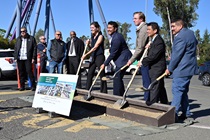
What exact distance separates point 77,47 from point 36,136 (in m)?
4.62

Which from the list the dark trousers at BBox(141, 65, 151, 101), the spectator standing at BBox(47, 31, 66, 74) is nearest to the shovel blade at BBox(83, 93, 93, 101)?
the dark trousers at BBox(141, 65, 151, 101)

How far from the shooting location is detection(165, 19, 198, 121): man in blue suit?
18.1ft

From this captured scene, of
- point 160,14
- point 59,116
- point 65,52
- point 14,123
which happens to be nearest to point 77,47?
point 65,52

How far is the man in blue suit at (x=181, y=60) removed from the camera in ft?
18.1

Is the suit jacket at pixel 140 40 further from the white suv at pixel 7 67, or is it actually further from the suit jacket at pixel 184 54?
the white suv at pixel 7 67

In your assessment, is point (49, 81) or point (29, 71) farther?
point (29, 71)

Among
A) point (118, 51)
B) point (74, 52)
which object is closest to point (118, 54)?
point (118, 51)

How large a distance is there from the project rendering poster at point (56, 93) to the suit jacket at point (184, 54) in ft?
5.82

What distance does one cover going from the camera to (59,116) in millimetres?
6168

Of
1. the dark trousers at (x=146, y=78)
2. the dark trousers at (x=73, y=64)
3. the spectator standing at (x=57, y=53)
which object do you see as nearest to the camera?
the dark trousers at (x=146, y=78)

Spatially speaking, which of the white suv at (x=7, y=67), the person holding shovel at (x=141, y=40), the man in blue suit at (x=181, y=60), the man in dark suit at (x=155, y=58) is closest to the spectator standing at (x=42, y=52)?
the white suv at (x=7, y=67)

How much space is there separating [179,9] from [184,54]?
51.7 metres

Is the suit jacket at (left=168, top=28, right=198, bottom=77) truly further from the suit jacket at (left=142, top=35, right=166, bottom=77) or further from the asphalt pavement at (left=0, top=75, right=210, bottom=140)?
the asphalt pavement at (left=0, top=75, right=210, bottom=140)

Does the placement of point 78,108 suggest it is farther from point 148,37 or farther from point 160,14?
point 160,14
